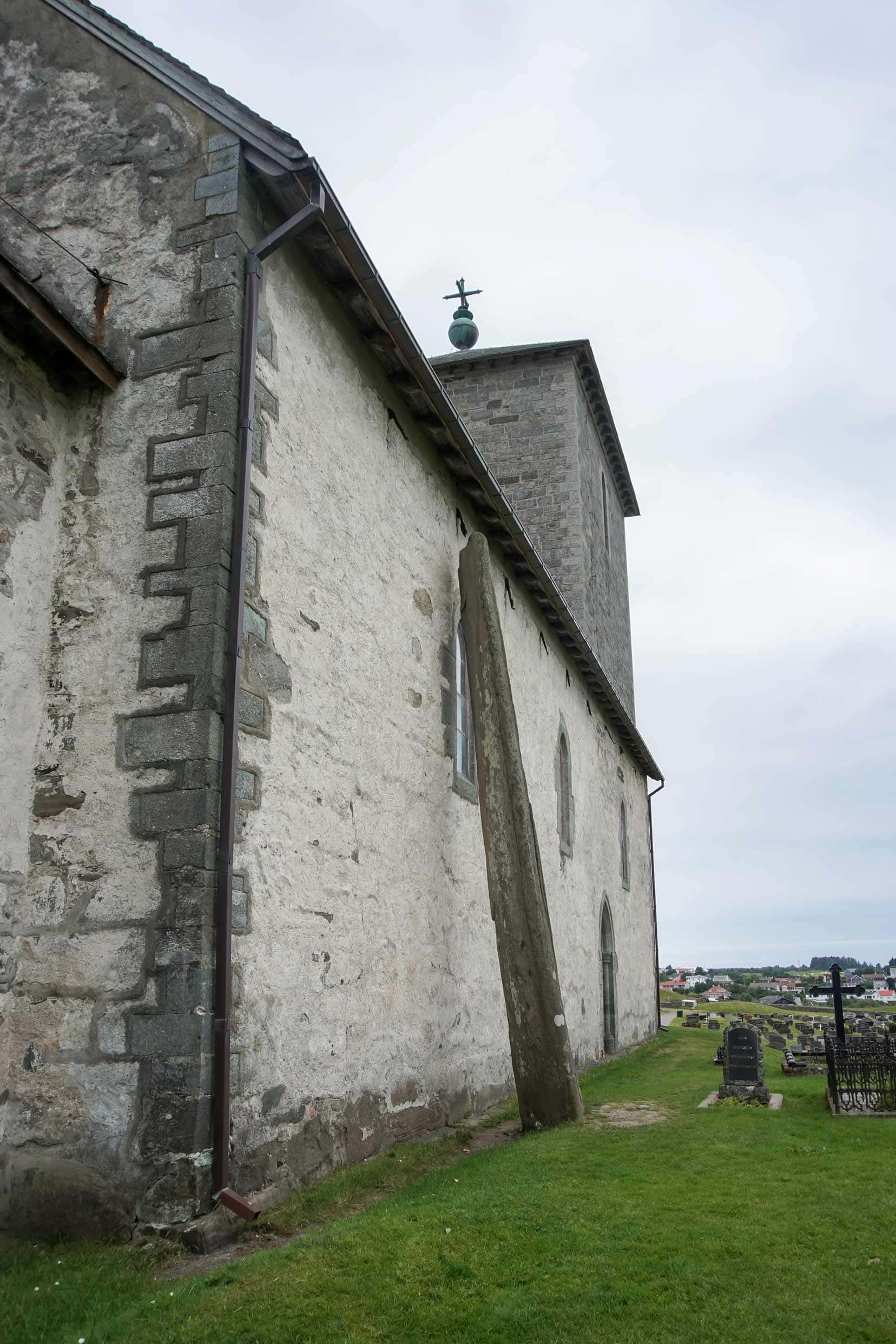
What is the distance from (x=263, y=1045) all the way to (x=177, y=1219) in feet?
2.96

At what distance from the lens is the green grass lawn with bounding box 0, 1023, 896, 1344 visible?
3.58 metres

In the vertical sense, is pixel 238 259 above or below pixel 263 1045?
above

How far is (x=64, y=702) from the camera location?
527cm

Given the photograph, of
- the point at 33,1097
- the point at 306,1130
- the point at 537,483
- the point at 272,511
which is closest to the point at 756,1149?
the point at 306,1130

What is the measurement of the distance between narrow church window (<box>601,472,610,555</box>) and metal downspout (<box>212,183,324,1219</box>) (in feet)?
52.7

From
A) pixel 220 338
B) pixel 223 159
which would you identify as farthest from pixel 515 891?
pixel 223 159

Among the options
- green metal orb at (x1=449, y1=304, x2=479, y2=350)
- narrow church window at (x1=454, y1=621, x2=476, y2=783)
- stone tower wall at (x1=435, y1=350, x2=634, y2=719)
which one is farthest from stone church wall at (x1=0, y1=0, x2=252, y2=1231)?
green metal orb at (x1=449, y1=304, x2=479, y2=350)

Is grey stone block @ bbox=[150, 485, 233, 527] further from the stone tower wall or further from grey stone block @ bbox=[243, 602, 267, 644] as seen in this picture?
the stone tower wall

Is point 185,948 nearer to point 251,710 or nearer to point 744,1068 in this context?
point 251,710

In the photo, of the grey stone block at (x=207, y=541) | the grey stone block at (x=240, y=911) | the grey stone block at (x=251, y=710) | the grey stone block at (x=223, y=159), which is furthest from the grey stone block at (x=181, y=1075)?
the grey stone block at (x=223, y=159)

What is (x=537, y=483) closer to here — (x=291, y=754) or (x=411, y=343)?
(x=411, y=343)

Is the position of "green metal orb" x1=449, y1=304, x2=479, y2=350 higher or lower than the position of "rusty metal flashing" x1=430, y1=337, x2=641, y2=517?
higher

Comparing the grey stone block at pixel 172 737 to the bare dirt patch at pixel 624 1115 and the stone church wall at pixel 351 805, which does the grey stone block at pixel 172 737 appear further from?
the bare dirt patch at pixel 624 1115

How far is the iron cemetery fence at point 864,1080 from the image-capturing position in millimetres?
8102
